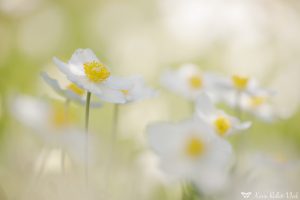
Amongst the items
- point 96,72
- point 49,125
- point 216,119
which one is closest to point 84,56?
point 96,72

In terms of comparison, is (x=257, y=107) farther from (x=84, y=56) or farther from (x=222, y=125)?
(x=84, y=56)

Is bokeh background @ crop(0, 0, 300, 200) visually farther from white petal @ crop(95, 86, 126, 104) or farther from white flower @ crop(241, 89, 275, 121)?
white petal @ crop(95, 86, 126, 104)

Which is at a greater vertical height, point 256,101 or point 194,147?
point 256,101

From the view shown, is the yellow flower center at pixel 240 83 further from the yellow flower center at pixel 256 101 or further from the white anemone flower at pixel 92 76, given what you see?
the white anemone flower at pixel 92 76

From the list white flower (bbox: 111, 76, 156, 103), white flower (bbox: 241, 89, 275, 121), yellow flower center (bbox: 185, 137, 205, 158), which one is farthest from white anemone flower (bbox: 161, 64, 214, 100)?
yellow flower center (bbox: 185, 137, 205, 158)

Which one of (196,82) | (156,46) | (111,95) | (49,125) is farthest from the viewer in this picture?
(156,46)

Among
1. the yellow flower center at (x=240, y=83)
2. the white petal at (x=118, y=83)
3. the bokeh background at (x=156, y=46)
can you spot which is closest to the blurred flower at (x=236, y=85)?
the yellow flower center at (x=240, y=83)
